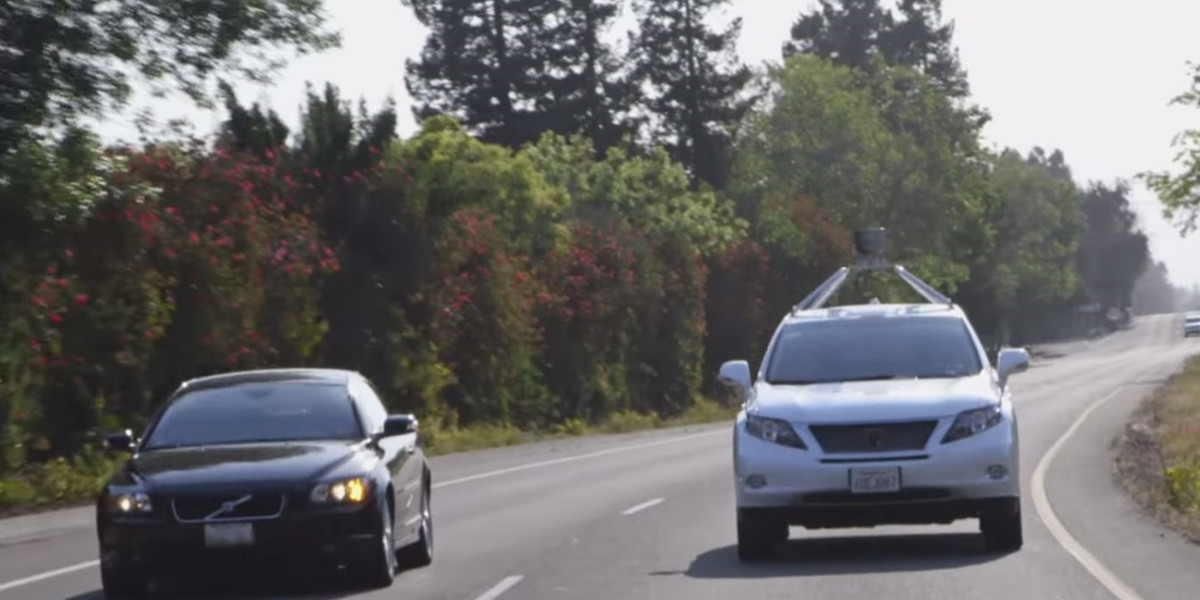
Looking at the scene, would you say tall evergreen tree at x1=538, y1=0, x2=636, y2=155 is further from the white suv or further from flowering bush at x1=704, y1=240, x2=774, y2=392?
the white suv

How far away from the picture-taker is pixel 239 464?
14.1 meters

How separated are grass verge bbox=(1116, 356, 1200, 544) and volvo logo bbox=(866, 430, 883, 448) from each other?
2.83 m

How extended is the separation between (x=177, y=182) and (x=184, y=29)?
7778 millimetres

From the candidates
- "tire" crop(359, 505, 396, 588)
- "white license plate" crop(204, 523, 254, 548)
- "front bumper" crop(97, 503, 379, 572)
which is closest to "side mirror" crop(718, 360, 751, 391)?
"tire" crop(359, 505, 396, 588)

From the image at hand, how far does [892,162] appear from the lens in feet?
288

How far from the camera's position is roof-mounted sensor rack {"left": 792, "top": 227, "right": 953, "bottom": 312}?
1890cm

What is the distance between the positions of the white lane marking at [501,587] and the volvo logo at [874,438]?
2581 millimetres

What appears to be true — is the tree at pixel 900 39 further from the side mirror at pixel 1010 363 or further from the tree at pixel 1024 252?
the side mirror at pixel 1010 363

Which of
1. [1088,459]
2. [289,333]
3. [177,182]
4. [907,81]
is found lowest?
[1088,459]

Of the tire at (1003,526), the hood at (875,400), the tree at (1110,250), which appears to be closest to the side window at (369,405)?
the hood at (875,400)

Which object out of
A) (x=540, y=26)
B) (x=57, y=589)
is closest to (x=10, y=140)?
(x=57, y=589)

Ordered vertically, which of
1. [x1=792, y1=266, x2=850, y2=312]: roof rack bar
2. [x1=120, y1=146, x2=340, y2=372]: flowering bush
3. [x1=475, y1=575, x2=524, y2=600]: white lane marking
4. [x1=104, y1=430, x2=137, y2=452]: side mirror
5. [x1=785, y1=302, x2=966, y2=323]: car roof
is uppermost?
[x1=120, y1=146, x2=340, y2=372]: flowering bush

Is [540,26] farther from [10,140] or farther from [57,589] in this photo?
[57,589]

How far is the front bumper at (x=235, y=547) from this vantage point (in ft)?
45.1
